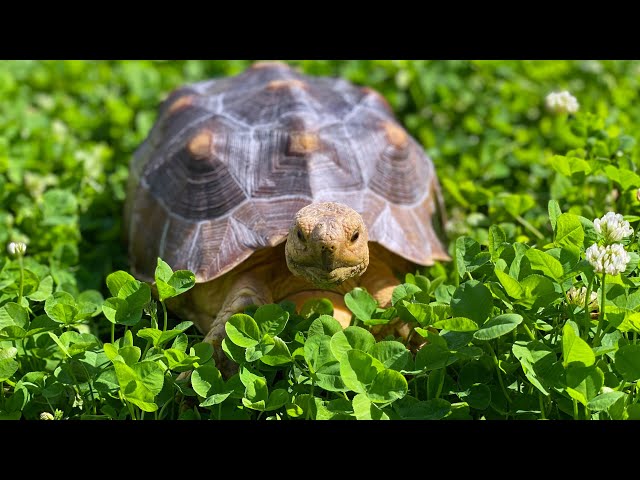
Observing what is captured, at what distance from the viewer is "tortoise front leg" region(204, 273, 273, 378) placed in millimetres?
2914

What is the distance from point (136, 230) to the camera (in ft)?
12.3

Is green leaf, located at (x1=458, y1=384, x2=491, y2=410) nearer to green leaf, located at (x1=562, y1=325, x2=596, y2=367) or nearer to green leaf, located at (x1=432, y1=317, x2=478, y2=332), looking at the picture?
green leaf, located at (x1=432, y1=317, x2=478, y2=332)

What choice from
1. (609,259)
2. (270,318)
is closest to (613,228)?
(609,259)

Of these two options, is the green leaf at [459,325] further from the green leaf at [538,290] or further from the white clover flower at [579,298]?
the white clover flower at [579,298]

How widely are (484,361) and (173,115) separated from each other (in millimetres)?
2042

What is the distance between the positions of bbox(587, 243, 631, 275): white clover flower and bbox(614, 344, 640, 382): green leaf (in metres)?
0.22

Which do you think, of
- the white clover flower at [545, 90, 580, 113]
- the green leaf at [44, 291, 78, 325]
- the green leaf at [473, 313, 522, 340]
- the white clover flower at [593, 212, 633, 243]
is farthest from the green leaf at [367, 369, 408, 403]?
the white clover flower at [545, 90, 580, 113]

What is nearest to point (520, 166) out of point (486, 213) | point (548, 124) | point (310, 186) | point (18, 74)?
point (548, 124)

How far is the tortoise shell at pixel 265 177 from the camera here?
3229 millimetres

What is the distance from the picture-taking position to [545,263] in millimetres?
2504

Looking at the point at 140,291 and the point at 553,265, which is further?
the point at 140,291

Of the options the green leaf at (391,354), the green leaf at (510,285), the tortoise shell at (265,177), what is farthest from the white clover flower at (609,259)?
the tortoise shell at (265,177)
